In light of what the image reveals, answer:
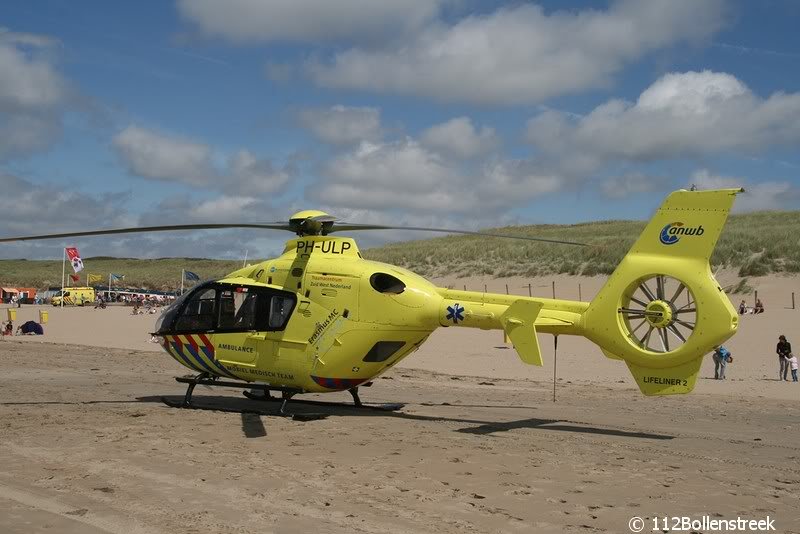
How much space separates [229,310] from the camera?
48.2ft

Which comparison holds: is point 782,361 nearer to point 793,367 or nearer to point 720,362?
point 793,367

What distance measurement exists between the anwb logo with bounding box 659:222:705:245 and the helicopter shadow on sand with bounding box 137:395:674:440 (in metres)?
3.18

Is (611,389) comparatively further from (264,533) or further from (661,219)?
(264,533)

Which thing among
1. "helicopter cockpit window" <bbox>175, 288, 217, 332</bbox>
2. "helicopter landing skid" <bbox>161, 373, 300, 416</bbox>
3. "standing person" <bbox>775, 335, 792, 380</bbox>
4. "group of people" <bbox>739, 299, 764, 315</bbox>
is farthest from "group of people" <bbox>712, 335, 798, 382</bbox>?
"helicopter cockpit window" <bbox>175, 288, 217, 332</bbox>

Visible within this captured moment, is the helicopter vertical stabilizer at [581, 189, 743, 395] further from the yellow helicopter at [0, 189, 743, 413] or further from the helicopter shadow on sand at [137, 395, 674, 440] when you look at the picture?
the helicopter shadow on sand at [137, 395, 674, 440]

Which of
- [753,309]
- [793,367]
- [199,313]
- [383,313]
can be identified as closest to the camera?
[383,313]

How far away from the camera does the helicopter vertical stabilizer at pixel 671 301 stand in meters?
11.5

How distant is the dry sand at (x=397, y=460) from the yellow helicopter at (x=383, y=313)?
1051mm

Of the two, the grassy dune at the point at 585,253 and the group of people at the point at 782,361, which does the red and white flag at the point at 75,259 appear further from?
the group of people at the point at 782,361

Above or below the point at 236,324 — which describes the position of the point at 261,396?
below

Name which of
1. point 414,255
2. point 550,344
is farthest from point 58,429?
point 414,255

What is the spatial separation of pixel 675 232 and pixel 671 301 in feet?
3.49

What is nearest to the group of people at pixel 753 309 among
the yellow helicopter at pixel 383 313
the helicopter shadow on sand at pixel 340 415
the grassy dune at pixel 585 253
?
the grassy dune at pixel 585 253

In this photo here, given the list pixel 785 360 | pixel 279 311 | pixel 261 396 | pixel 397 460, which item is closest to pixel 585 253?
pixel 785 360
